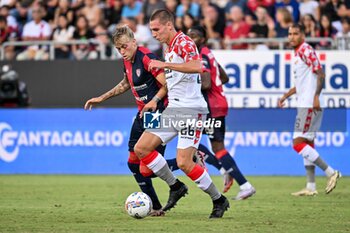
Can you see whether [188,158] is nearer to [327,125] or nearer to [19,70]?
[327,125]

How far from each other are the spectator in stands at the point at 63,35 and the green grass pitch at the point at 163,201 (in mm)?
5170

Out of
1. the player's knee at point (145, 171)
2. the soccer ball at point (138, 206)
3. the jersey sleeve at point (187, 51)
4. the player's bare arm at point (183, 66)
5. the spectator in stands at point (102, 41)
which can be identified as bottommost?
the soccer ball at point (138, 206)

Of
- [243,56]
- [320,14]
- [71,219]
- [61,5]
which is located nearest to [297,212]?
[71,219]

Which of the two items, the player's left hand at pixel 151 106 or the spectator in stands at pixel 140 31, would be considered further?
the spectator in stands at pixel 140 31

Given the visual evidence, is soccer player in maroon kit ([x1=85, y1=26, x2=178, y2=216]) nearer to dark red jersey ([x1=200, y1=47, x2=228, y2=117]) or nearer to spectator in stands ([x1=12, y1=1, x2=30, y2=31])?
dark red jersey ([x1=200, y1=47, x2=228, y2=117])

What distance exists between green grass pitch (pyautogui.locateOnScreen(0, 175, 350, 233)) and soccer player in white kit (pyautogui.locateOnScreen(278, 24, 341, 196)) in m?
0.55

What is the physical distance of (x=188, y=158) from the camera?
9.85 metres

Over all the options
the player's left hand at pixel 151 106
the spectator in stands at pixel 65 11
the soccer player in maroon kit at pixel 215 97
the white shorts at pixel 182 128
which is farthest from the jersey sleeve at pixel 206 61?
the spectator in stands at pixel 65 11

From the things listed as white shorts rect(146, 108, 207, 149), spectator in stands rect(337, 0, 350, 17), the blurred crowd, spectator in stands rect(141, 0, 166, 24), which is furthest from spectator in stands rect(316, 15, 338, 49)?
white shorts rect(146, 108, 207, 149)

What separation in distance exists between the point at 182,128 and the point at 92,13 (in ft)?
38.5

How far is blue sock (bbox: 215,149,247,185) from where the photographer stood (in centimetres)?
1283

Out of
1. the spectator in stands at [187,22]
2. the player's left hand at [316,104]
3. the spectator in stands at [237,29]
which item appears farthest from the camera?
the spectator in stands at [237,29]

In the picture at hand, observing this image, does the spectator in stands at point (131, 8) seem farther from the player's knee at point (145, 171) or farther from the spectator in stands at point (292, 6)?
the player's knee at point (145, 171)

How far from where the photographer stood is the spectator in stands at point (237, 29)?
64.5 ft
